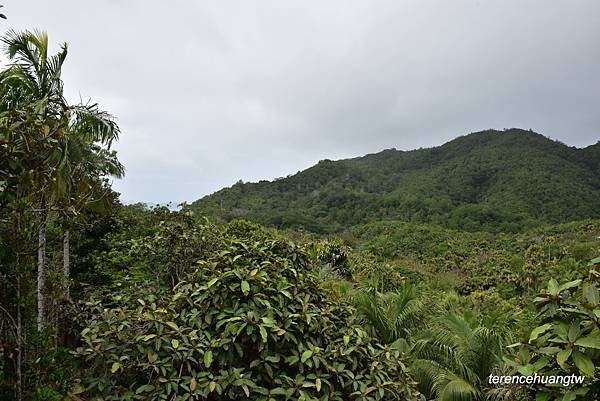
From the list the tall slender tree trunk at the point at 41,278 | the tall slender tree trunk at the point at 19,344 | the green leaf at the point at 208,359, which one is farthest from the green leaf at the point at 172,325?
the tall slender tree trunk at the point at 41,278

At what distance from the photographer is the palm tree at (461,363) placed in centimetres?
524

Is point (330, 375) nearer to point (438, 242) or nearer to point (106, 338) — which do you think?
point (106, 338)

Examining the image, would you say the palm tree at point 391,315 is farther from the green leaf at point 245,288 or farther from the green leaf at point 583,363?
the green leaf at point 583,363

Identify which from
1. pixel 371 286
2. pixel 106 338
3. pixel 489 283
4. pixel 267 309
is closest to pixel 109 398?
pixel 106 338

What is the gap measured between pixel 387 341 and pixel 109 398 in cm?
515

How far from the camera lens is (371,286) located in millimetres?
8258

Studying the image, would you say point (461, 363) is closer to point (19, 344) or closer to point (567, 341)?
point (567, 341)

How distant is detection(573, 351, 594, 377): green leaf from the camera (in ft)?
5.73

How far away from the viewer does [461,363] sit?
5.68 metres

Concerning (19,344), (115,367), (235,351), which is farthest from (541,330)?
(19,344)

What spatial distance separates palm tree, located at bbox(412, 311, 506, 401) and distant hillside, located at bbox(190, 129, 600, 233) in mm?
31532

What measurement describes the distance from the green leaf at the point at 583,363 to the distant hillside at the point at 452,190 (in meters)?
35.5

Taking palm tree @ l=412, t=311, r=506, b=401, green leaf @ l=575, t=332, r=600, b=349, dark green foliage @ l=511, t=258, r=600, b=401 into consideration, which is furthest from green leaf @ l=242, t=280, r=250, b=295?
palm tree @ l=412, t=311, r=506, b=401

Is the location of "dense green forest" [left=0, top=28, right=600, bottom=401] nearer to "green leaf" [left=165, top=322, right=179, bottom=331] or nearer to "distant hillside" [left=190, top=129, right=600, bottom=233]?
"green leaf" [left=165, top=322, right=179, bottom=331]
